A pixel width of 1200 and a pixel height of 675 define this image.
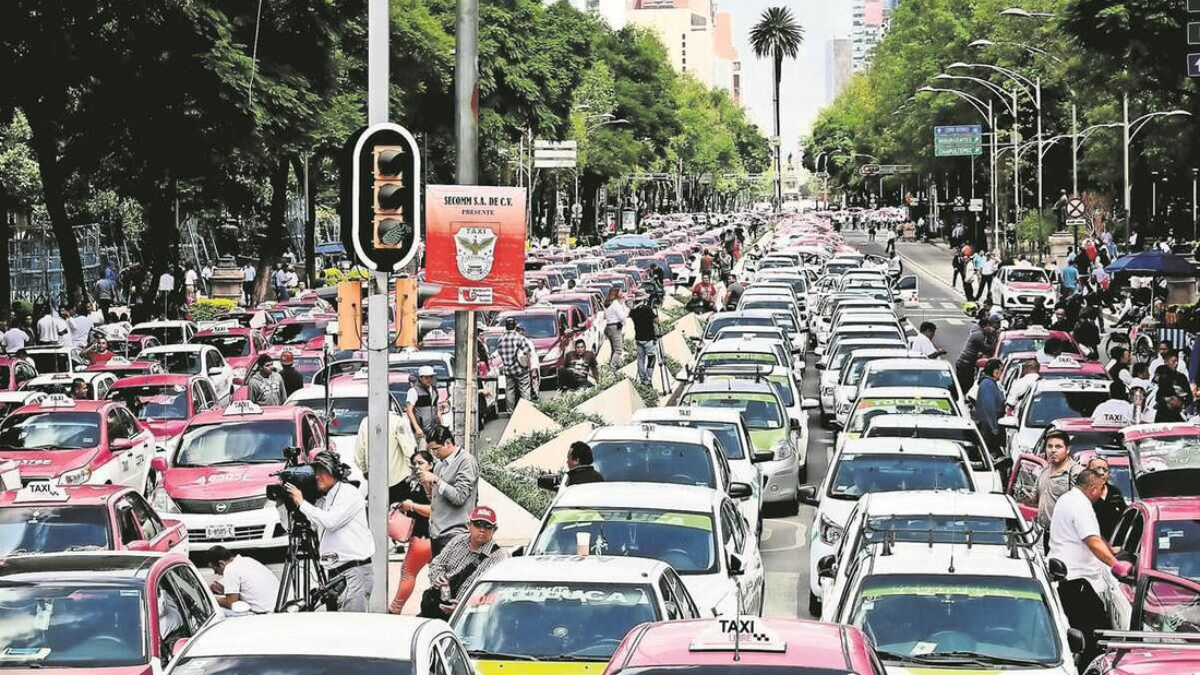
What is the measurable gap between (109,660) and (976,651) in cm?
465

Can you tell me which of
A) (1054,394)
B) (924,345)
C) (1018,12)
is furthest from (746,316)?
(1018,12)

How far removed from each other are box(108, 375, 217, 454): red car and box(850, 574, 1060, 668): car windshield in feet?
55.9

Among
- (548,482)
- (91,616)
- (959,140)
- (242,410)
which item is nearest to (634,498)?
(548,482)

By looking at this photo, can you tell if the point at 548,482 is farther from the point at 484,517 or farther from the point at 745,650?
the point at 745,650

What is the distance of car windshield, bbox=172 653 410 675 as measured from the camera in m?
8.91

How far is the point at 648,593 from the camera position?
11.8 meters

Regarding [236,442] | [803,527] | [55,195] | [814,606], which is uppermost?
[55,195]

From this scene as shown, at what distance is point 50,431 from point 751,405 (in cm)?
817

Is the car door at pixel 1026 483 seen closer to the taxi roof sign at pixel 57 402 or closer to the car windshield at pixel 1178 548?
the car windshield at pixel 1178 548

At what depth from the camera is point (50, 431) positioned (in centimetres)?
2325

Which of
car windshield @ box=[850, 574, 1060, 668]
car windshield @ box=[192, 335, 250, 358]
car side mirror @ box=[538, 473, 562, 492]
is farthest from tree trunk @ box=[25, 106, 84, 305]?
car windshield @ box=[850, 574, 1060, 668]

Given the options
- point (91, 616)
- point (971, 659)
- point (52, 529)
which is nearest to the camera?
point (971, 659)

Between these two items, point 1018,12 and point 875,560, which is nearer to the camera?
point 875,560

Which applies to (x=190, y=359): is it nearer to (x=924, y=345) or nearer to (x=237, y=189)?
(x=924, y=345)
